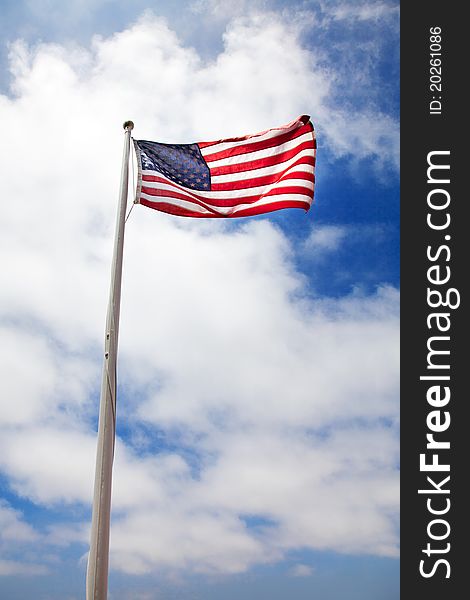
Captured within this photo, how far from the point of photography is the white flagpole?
11.8m

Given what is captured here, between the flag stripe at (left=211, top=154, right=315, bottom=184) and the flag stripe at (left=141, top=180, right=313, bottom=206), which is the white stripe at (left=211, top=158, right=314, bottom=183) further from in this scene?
the flag stripe at (left=141, top=180, right=313, bottom=206)

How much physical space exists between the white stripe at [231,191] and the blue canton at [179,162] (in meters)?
0.22

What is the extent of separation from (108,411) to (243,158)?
8.25 metres

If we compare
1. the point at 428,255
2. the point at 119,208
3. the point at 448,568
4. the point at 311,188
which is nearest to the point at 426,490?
the point at 448,568

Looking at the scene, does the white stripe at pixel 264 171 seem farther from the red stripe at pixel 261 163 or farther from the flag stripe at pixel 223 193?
the flag stripe at pixel 223 193

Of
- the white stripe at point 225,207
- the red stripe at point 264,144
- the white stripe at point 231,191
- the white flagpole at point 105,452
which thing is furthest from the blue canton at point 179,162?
the white flagpole at point 105,452

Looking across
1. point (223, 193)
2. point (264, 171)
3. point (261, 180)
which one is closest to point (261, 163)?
point (264, 171)

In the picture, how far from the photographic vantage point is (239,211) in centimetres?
1767

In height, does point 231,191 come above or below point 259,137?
below

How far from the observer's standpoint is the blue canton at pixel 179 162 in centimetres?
1762

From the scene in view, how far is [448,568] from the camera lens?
60.5 ft

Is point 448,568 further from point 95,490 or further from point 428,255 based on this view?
point 95,490

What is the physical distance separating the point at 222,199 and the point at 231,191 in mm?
353

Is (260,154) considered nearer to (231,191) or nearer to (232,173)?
(232,173)
